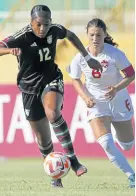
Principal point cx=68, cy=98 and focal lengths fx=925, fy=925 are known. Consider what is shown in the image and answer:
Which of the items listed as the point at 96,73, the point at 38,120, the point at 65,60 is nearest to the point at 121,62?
the point at 96,73

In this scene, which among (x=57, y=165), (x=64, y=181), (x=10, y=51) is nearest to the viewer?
(x=10, y=51)

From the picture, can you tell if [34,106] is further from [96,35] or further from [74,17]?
[74,17]

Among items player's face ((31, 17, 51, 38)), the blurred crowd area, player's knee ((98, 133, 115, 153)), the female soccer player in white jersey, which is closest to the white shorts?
the female soccer player in white jersey

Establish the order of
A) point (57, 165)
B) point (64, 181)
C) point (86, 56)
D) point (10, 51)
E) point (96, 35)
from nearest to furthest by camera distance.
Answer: point (10, 51)
point (57, 165)
point (96, 35)
point (86, 56)
point (64, 181)

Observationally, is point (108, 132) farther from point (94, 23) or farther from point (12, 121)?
point (12, 121)

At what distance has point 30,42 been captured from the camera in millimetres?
10102

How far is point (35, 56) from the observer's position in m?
10.2

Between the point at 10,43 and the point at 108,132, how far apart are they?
4.75 ft

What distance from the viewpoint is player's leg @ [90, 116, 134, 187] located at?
1005cm

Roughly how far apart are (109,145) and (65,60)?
19.4ft

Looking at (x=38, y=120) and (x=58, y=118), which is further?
(x=38, y=120)

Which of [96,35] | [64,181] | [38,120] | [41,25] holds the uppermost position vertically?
[41,25]

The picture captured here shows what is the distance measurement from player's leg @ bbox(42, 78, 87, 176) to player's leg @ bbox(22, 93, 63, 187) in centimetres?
25

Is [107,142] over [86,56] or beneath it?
beneath
